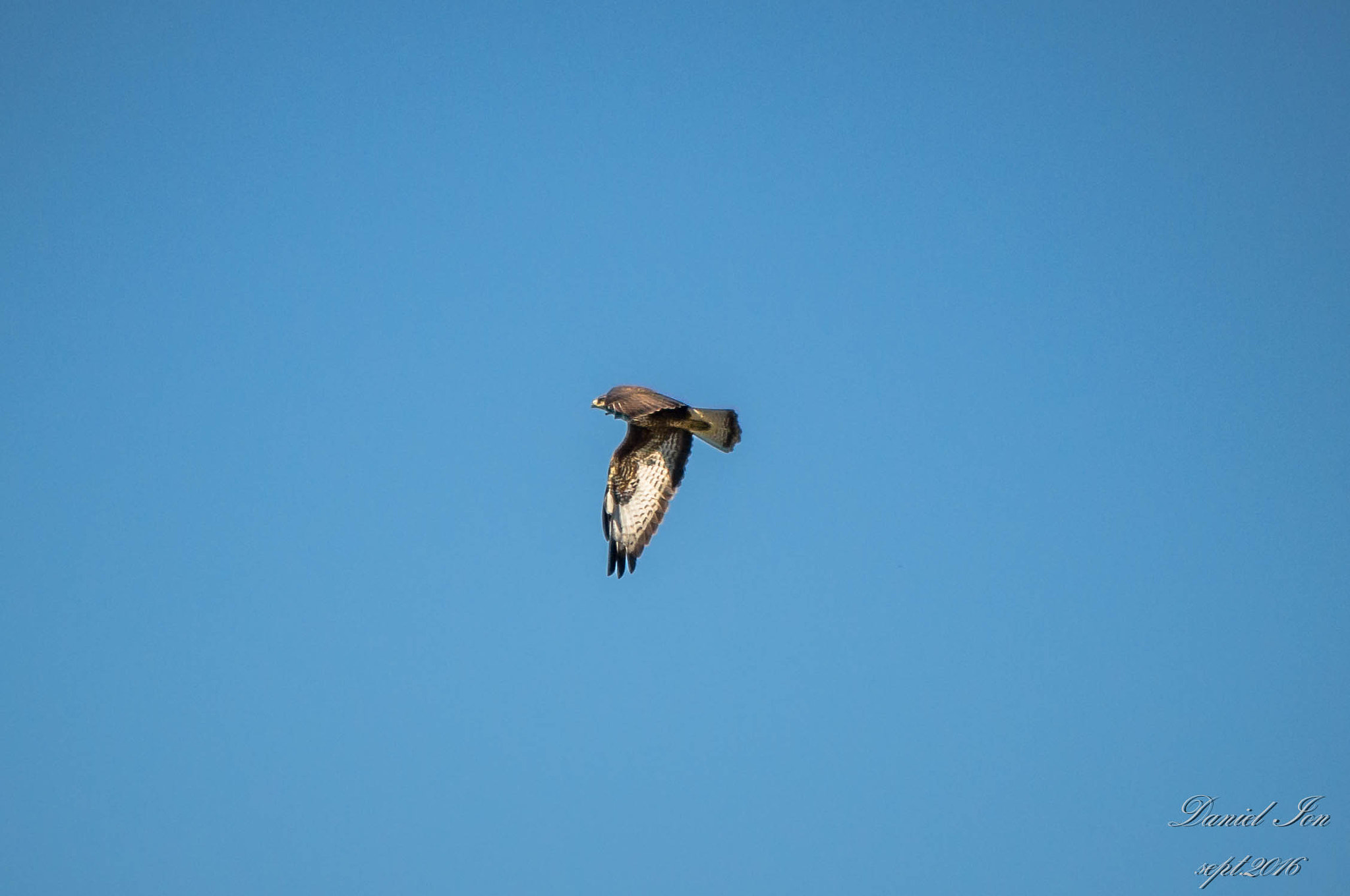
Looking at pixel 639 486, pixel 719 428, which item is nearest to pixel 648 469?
pixel 639 486

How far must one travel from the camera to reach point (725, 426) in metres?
11.6

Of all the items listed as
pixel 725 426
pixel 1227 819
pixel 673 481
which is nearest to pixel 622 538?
pixel 673 481

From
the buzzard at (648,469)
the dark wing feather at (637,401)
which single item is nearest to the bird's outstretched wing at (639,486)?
the buzzard at (648,469)

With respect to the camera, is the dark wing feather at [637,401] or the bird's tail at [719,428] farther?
the bird's tail at [719,428]

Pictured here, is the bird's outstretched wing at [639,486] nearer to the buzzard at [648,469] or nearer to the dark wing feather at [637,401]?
the buzzard at [648,469]

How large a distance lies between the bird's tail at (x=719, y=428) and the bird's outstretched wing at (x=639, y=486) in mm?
345

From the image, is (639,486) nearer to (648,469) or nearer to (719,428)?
(648,469)

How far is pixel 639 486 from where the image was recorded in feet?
39.9

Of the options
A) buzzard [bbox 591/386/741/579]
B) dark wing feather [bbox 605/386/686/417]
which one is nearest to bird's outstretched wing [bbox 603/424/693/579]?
buzzard [bbox 591/386/741/579]

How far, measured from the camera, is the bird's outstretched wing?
12.0 m

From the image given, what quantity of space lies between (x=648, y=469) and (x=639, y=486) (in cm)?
19

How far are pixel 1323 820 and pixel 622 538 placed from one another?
9751 mm

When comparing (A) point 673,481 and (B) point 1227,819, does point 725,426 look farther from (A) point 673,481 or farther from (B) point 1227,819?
(B) point 1227,819

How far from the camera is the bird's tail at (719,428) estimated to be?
37.8 ft
